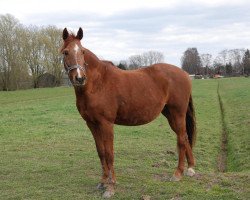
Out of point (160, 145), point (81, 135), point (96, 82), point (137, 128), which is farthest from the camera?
point (137, 128)

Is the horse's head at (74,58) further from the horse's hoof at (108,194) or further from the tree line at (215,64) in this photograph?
the tree line at (215,64)

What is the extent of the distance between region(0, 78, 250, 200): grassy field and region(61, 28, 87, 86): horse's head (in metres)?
2.11

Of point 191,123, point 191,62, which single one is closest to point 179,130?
point 191,123

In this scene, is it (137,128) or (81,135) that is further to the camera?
(137,128)

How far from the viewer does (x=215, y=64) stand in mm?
165500

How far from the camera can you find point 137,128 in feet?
51.7

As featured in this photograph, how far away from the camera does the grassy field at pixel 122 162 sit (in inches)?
270

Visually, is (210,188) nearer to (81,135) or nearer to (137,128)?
(81,135)

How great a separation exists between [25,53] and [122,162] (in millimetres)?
58551

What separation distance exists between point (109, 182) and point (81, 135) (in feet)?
23.9

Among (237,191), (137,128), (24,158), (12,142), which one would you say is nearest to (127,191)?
(237,191)

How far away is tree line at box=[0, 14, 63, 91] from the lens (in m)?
62.0

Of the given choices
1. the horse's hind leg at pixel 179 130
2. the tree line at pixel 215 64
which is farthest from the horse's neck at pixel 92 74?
the tree line at pixel 215 64

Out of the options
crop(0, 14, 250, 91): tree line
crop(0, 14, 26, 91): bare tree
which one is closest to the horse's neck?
crop(0, 14, 250, 91): tree line
